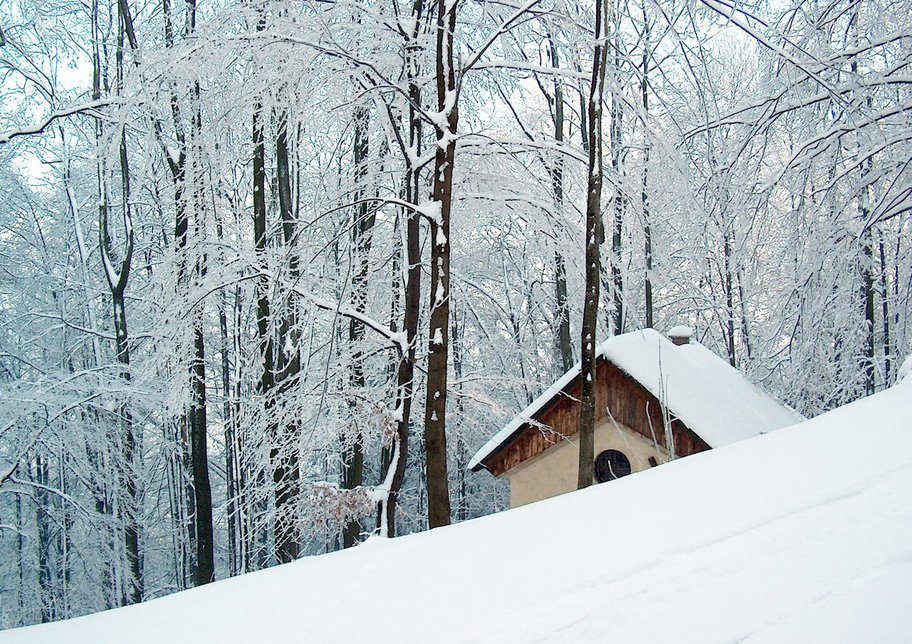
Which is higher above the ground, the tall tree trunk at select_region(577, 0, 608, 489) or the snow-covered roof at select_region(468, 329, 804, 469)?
the tall tree trunk at select_region(577, 0, 608, 489)

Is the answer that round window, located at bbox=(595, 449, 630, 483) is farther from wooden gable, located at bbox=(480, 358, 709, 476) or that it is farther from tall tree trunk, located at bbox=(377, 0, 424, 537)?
tall tree trunk, located at bbox=(377, 0, 424, 537)

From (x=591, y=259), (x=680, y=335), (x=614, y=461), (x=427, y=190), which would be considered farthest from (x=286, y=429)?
(x=680, y=335)

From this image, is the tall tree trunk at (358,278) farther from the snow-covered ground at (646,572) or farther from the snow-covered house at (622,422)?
the snow-covered ground at (646,572)

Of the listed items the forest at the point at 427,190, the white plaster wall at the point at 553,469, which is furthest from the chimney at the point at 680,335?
the white plaster wall at the point at 553,469

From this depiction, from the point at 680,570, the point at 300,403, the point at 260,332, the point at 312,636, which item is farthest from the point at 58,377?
the point at 680,570

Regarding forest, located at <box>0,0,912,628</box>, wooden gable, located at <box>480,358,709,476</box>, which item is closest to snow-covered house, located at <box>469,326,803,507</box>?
wooden gable, located at <box>480,358,709,476</box>

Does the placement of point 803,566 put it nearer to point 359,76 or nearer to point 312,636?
point 312,636

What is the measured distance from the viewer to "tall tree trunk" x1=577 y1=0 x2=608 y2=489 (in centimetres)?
620

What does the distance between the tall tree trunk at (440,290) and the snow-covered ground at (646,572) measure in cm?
293

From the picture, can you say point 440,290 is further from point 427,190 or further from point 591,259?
point 427,190

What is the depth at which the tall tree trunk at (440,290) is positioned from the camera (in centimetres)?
633

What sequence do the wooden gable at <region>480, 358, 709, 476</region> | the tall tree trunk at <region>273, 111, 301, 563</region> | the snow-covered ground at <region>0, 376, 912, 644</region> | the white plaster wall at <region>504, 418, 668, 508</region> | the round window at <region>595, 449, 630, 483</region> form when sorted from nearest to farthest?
the snow-covered ground at <region>0, 376, 912, 644</region>
the tall tree trunk at <region>273, 111, 301, 563</region>
the wooden gable at <region>480, 358, 709, 476</region>
the white plaster wall at <region>504, 418, 668, 508</region>
the round window at <region>595, 449, 630, 483</region>

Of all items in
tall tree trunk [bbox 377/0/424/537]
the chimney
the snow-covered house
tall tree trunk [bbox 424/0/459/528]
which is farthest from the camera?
the chimney

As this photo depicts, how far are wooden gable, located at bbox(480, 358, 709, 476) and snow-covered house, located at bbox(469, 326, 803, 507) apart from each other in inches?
0.6
